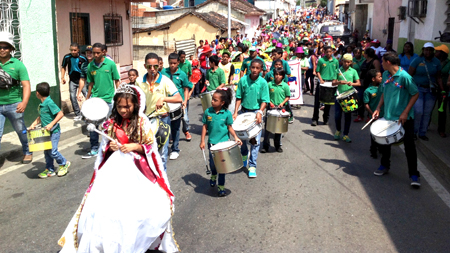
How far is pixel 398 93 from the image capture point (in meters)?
6.66

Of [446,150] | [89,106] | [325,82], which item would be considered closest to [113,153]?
[89,106]

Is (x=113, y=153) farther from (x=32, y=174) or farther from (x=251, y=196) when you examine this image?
(x=32, y=174)

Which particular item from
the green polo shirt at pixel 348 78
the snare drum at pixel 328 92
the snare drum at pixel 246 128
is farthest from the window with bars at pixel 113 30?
the snare drum at pixel 246 128

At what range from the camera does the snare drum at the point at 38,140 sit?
6.68 metres

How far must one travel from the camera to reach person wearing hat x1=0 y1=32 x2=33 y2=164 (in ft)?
22.6

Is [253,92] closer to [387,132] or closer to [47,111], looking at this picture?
[387,132]

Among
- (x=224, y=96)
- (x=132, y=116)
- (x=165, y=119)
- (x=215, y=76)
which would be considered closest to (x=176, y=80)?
(x=215, y=76)

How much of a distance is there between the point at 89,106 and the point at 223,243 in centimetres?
282

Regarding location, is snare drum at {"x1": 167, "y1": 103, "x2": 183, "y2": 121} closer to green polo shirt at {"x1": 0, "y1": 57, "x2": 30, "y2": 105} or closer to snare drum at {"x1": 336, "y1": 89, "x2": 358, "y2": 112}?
green polo shirt at {"x1": 0, "y1": 57, "x2": 30, "y2": 105}

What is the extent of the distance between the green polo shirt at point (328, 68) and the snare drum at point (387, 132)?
12.4 ft

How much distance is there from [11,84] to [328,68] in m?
6.65

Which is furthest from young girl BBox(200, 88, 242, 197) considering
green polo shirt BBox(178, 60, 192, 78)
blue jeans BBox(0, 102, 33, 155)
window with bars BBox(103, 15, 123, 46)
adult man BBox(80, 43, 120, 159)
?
window with bars BBox(103, 15, 123, 46)

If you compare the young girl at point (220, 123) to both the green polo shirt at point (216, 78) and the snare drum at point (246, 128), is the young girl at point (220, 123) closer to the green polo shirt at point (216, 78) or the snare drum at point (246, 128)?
the snare drum at point (246, 128)

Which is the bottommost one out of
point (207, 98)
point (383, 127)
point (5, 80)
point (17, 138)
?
point (17, 138)
